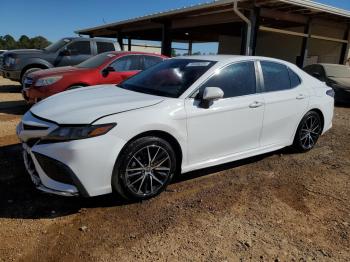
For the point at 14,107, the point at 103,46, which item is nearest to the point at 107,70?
the point at 14,107

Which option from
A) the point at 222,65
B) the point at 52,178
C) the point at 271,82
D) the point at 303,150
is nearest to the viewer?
the point at 52,178

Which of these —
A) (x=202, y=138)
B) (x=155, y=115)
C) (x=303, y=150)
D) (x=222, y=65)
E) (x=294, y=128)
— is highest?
(x=222, y=65)

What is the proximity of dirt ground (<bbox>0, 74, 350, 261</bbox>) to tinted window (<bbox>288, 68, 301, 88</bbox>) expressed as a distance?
1302 millimetres

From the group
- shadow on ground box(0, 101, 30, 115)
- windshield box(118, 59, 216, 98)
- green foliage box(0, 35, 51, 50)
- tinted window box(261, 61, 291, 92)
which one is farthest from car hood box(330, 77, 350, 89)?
green foliage box(0, 35, 51, 50)

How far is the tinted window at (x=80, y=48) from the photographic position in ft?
36.3

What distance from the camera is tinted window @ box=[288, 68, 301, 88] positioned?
4.85m

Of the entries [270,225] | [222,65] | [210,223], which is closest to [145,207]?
[210,223]

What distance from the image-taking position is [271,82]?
4.53 metres

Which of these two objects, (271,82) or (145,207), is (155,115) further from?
(271,82)

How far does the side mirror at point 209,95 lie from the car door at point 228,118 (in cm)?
6

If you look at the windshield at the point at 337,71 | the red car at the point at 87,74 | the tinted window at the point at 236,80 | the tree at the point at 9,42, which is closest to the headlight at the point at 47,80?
the red car at the point at 87,74

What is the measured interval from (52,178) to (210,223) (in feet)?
5.02

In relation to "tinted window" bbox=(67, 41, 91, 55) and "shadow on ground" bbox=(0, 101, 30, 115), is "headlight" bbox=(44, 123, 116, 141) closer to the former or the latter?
"shadow on ground" bbox=(0, 101, 30, 115)

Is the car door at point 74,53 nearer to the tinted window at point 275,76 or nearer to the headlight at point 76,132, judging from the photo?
the tinted window at point 275,76
